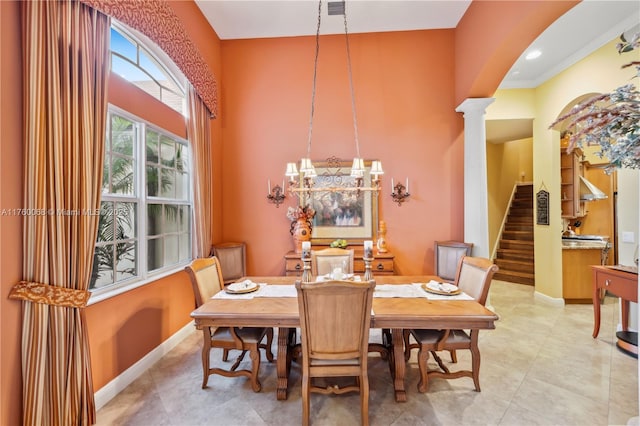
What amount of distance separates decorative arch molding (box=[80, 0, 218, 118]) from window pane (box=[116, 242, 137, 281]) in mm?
1784

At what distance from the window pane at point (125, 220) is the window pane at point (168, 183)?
44 centimetres

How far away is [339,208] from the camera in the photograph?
3.72 m

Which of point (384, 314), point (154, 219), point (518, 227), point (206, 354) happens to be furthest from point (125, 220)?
point (518, 227)

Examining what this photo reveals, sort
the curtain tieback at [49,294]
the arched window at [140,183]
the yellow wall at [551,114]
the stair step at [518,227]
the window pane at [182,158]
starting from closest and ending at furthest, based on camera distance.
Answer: the curtain tieback at [49,294] < the arched window at [140,183] < the window pane at [182,158] < the yellow wall at [551,114] < the stair step at [518,227]

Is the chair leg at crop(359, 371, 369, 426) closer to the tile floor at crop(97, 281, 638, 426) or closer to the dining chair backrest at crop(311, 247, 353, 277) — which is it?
the tile floor at crop(97, 281, 638, 426)

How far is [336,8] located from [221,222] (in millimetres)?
3176

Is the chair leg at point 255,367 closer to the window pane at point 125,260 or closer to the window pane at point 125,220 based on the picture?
the window pane at point 125,260

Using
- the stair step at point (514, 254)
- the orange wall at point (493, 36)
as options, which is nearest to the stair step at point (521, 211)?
the stair step at point (514, 254)

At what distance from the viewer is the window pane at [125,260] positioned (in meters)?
2.27

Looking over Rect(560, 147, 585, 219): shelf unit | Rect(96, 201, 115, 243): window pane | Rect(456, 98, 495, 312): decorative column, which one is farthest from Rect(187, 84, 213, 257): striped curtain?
Rect(560, 147, 585, 219): shelf unit

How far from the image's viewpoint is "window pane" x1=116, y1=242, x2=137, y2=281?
Answer: 2270mm

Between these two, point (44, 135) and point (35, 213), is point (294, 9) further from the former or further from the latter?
point (35, 213)

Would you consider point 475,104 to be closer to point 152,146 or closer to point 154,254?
point 152,146

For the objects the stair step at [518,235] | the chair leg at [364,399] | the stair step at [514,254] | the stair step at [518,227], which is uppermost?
the stair step at [518,227]
